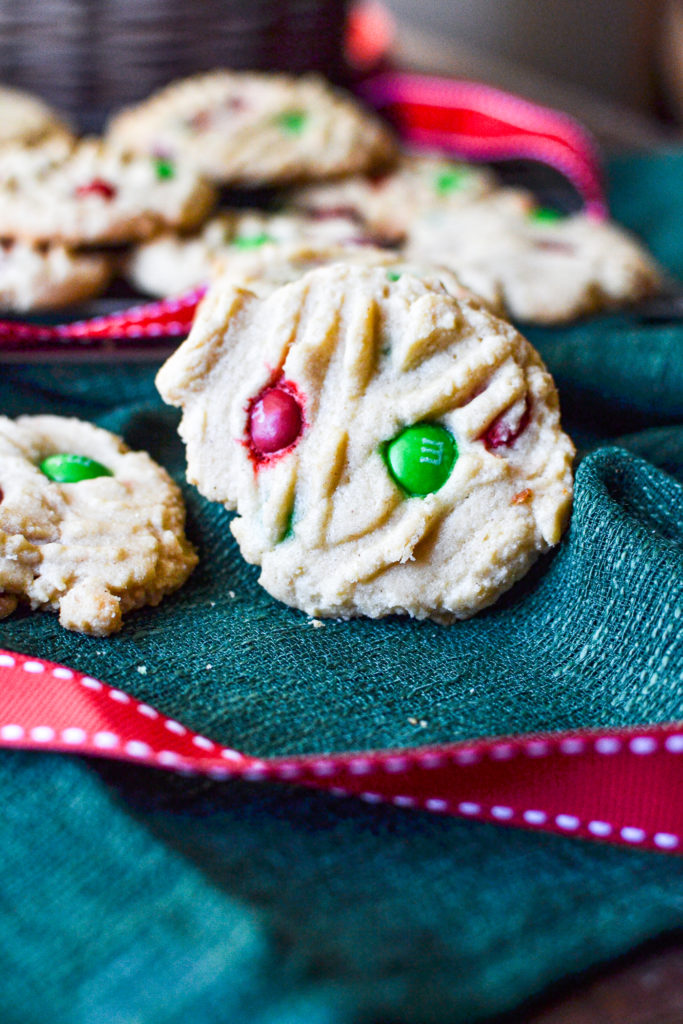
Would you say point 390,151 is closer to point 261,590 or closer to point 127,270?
point 127,270

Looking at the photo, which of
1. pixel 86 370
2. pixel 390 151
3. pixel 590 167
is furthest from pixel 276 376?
pixel 590 167

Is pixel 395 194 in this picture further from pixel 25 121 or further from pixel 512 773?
pixel 512 773

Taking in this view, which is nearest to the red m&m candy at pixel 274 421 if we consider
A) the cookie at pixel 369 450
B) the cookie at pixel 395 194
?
the cookie at pixel 369 450

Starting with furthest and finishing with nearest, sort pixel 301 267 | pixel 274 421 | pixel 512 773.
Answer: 1. pixel 301 267
2. pixel 274 421
3. pixel 512 773

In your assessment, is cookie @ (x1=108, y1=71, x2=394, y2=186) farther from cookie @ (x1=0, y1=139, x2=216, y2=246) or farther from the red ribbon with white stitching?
the red ribbon with white stitching

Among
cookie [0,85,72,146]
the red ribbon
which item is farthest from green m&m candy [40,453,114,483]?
the red ribbon

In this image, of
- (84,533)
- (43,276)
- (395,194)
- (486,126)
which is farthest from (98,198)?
(486,126)
